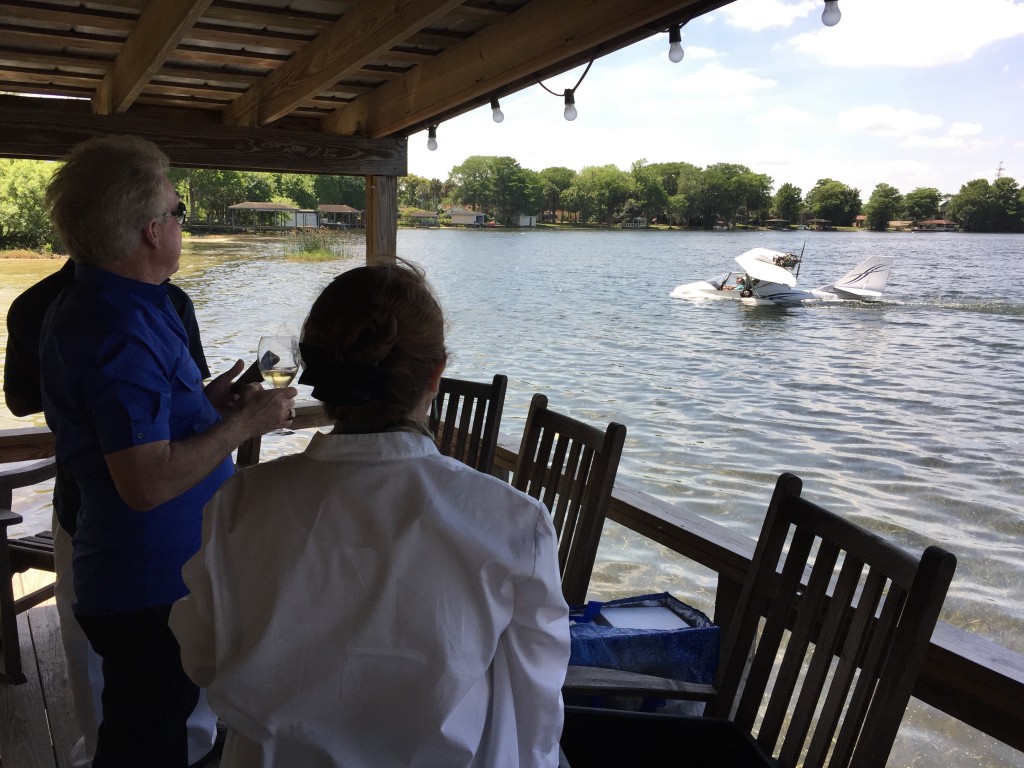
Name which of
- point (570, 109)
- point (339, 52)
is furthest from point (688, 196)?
point (339, 52)

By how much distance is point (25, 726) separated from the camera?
1.99 m

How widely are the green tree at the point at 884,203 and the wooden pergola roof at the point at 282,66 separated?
70.1 m

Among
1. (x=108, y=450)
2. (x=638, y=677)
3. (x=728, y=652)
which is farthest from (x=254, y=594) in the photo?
(x=728, y=652)

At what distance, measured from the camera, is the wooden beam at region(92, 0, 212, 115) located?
2.12 m

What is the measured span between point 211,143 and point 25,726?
2566 millimetres

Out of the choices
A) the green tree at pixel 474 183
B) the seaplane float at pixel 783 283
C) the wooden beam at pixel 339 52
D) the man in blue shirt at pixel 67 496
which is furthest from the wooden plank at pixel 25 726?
the green tree at pixel 474 183

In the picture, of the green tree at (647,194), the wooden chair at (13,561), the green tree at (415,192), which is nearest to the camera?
the wooden chair at (13,561)

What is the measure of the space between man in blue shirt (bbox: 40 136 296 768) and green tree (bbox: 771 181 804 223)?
234ft

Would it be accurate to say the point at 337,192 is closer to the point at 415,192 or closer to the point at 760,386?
the point at 415,192

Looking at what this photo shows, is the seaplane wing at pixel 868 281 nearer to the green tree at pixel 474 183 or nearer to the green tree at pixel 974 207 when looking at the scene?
the green tree at pixel 974 207

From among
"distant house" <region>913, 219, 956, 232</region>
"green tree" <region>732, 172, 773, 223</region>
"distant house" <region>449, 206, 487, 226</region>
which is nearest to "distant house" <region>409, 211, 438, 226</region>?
"distant house" <region>449, 206, 487, 226</region>

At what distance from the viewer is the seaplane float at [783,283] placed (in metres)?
32.6

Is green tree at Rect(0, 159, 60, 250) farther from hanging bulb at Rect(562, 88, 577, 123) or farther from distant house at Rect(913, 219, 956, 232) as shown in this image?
distant house at Rect(913, 219, 956, 232)

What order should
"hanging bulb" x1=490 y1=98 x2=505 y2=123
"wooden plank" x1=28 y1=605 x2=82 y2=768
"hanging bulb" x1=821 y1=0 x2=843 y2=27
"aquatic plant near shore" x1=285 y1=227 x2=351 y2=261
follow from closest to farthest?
"hanging bulb" x1=821 y1=0 x2=843 y2=27 < "wooden plank" x1=28 y1=605 x2=82 y2=768 < "hanging bulb" x1=490 y1=98 x2=505 y2=123 < "aquatic plant near shore" x1=285 y1=227 x2=351 y2=261
